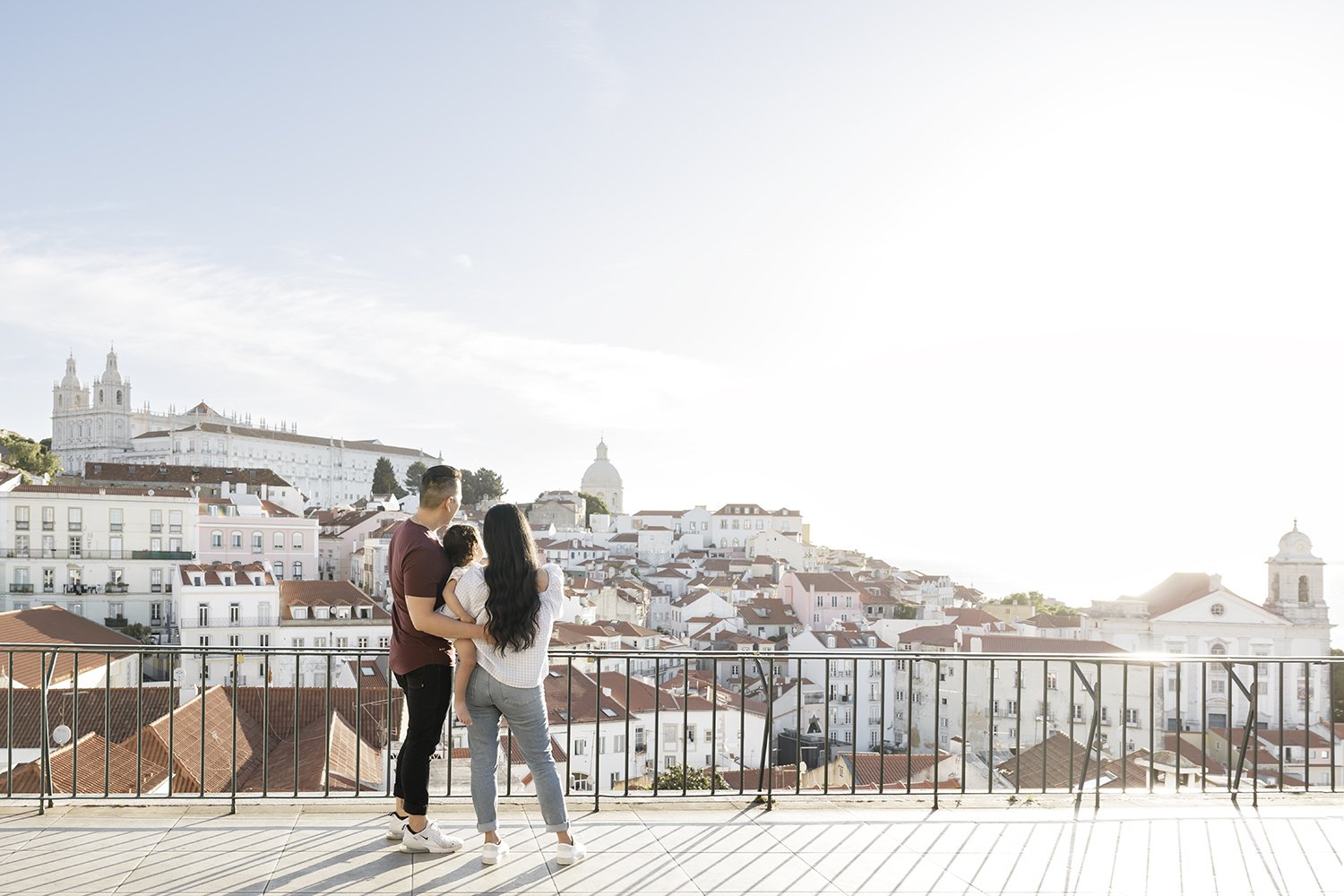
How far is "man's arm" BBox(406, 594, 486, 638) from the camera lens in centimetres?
457

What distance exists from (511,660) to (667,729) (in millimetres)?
29906

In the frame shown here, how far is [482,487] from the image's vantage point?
11100cm

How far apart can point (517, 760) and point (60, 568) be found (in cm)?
3686

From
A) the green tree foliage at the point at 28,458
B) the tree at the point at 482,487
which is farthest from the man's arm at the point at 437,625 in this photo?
the tree at the point at 482,487

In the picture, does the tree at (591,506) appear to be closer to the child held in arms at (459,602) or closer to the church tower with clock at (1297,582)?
the church tower with clock at (1297,582)

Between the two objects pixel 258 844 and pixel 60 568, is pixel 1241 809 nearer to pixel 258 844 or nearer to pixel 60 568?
pixel 258 844

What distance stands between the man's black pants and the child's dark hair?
1.81 feet

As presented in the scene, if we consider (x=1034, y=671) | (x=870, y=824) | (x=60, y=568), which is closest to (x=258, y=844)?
(x=870, y=824)

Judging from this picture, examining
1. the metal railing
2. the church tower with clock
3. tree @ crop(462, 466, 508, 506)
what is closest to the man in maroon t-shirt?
the metal railing

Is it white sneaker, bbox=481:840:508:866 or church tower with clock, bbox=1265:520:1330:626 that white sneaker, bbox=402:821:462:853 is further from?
church tower with clock, bbox=1265:520:1330:626

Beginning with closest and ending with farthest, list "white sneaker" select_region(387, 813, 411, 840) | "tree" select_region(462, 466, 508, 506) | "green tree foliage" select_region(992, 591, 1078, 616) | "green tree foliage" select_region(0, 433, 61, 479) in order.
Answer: "white sneaker" select_region(387, 813, 411, 840), "green tree foliage" select_region(992, 591, 1078, 616), "green tree foliage" select_region(0, 433, 61, 479), "tree" select_region(462, 466, 508, 506)

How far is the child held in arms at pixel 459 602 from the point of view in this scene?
15.1ft

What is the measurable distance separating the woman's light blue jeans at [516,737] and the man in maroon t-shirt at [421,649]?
23cm

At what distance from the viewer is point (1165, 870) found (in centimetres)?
489
